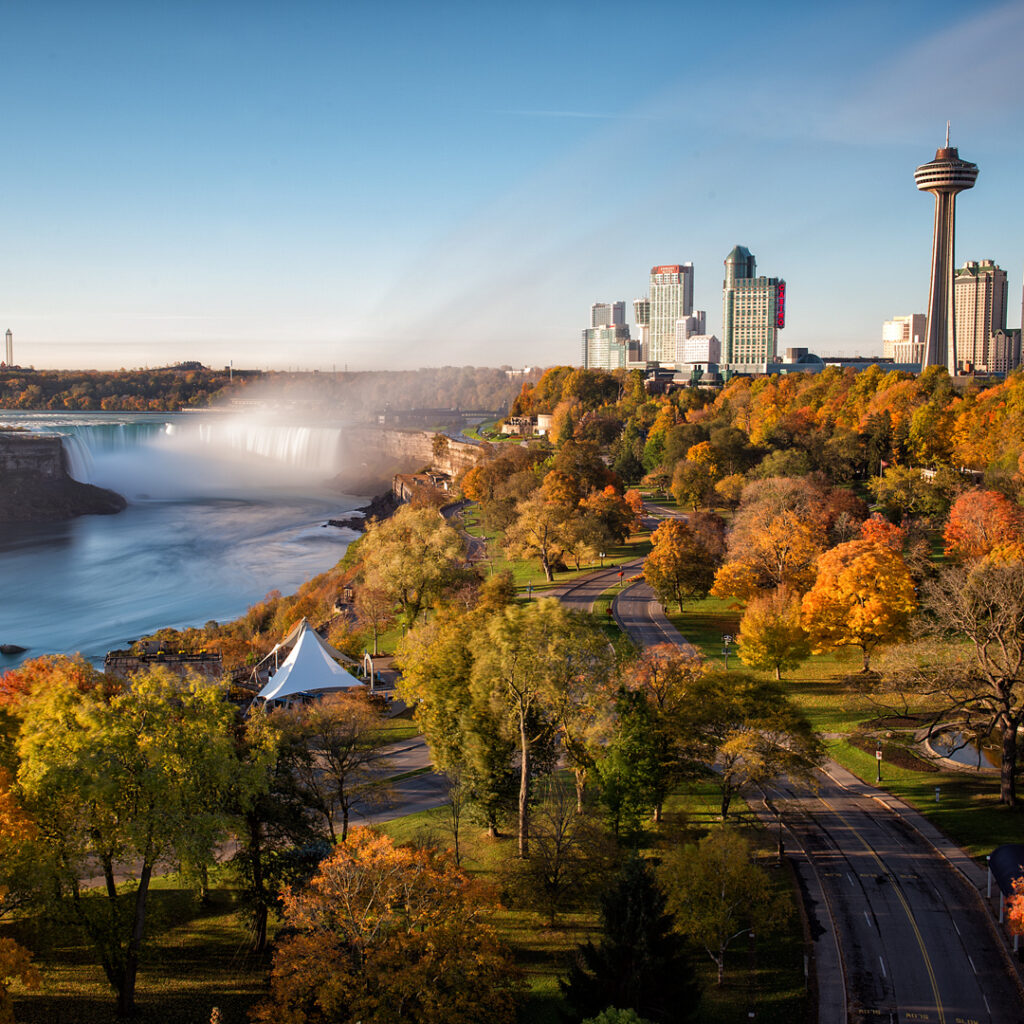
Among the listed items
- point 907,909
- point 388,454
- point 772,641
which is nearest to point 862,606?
point 772,641

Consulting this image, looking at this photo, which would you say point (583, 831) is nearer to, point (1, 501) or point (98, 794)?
point (98, 794)

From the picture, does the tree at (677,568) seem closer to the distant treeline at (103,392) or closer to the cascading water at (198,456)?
the cascading water at (198,456)

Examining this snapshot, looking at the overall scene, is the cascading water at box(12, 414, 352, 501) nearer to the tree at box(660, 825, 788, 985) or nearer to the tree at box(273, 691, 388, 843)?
the tree at box(273, 691, 388, 843)

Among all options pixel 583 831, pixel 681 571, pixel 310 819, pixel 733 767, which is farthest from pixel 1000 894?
pixel 681 571

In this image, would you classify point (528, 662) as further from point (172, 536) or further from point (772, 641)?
point (172, 536)

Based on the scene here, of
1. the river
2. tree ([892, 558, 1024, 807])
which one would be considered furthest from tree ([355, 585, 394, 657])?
tree ([892, 558, 1024, 807])
